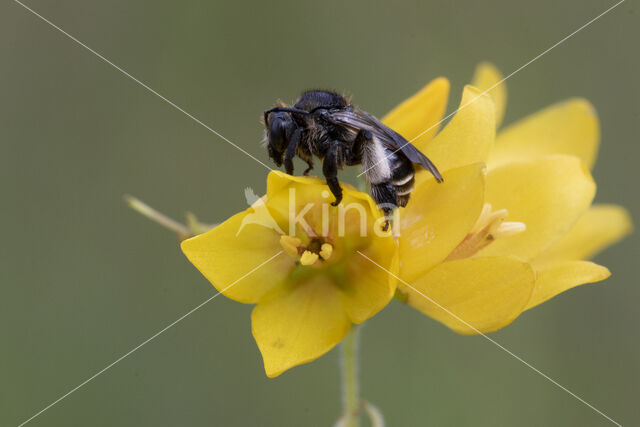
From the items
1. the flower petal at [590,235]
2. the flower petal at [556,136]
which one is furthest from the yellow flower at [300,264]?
the flower petal at [556,136]

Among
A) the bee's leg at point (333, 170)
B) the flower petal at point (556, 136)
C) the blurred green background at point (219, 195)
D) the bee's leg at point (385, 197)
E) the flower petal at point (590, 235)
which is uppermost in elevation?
the bee's leg at point (333, 170)

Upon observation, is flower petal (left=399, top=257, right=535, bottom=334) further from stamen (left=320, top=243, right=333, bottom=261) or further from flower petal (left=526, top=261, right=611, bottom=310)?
stamen (left=320, top=243, right=333, bottom=261)

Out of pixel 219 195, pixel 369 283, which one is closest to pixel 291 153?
pixel 369 283

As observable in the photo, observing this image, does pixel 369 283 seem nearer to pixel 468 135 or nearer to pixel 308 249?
pixel 308 249

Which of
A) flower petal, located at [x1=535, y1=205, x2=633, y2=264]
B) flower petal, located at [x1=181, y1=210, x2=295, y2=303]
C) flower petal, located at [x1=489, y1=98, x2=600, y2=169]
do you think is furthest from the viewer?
flower petal, located at [x1=489, y1=98, x2=600, y2=169]

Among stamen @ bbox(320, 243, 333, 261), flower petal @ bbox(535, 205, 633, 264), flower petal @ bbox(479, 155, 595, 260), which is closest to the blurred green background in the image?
flower petal @ bbox(535, 205, 633, 264)

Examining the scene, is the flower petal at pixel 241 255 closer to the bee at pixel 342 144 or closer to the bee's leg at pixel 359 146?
the bee at pixel 342 144

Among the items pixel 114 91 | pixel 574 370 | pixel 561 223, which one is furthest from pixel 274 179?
pixel 114 91
